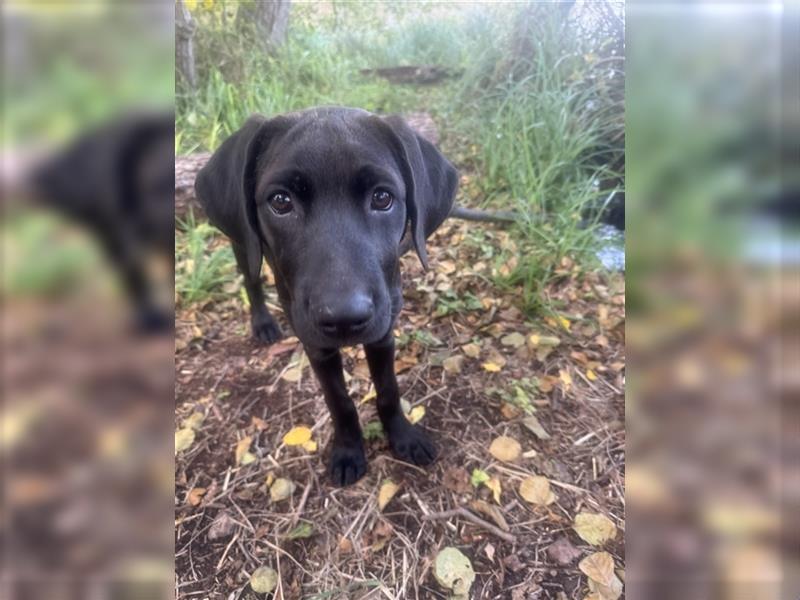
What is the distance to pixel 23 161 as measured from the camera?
56cm

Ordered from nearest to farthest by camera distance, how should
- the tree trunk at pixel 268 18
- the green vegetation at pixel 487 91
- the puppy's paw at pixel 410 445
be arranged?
the puppy's paw at pixel 410 445
the green vegetation at pixel 487 91
the tree trunk at pixel 268 18

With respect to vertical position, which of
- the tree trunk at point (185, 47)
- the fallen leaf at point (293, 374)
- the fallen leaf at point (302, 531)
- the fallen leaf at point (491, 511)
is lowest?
the fallen leaf at point (491, 511)

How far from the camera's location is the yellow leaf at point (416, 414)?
2488 mm

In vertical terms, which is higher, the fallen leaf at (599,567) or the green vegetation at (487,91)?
the green vegetation at (487,91)

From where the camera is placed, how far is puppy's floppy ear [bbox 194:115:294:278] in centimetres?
182

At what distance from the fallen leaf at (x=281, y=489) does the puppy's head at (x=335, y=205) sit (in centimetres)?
87

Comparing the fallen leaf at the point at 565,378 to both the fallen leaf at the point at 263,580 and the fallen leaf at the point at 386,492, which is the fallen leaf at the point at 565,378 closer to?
the fallen leaf at the point at 386,492

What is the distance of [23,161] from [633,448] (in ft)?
3.47

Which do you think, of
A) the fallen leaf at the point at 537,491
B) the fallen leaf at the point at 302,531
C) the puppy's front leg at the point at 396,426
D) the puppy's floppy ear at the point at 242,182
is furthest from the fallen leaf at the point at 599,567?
the puppy's floppy ear at the point at 242,182

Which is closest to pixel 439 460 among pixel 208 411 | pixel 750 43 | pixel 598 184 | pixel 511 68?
pixel 208 411

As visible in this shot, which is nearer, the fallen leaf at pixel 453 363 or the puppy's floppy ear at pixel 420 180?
the puppy's floppy ear at pixel 420 180

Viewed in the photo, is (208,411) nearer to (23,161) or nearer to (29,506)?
(29,506)

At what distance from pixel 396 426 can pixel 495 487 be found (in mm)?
523

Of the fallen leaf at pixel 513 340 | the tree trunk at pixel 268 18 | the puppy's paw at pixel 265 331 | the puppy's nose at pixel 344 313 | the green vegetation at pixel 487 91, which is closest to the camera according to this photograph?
the puppy's nose at pixel 344 313
